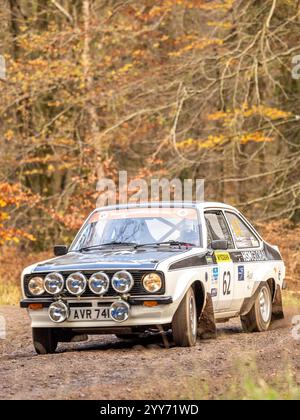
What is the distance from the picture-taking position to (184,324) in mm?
9766

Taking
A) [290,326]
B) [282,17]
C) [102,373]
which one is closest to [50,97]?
[282,17]

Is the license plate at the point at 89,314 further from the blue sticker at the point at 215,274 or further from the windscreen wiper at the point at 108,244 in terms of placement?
the blue sticker at the point at 215,274

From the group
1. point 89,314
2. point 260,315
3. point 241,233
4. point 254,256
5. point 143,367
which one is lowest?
point 260,315

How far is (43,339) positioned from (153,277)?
4.84 feet

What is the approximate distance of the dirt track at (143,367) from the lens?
6.91 meters

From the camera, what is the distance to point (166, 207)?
11.3 m

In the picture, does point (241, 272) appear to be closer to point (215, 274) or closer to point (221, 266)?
point (221, 266)

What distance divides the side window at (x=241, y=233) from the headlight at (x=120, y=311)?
2.55 meters

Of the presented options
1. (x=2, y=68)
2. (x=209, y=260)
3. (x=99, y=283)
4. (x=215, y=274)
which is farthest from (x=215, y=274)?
(x=2, y=68)

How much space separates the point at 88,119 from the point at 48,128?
1280 millimetres

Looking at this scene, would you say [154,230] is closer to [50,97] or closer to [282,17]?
[282,17]

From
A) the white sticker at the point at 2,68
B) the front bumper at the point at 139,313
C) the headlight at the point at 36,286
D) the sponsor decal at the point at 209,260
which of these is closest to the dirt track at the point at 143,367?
the front bumper at the point at 139,313

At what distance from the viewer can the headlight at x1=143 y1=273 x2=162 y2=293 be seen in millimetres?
9570

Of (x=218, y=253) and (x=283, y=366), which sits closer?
(x=283, y=366)
